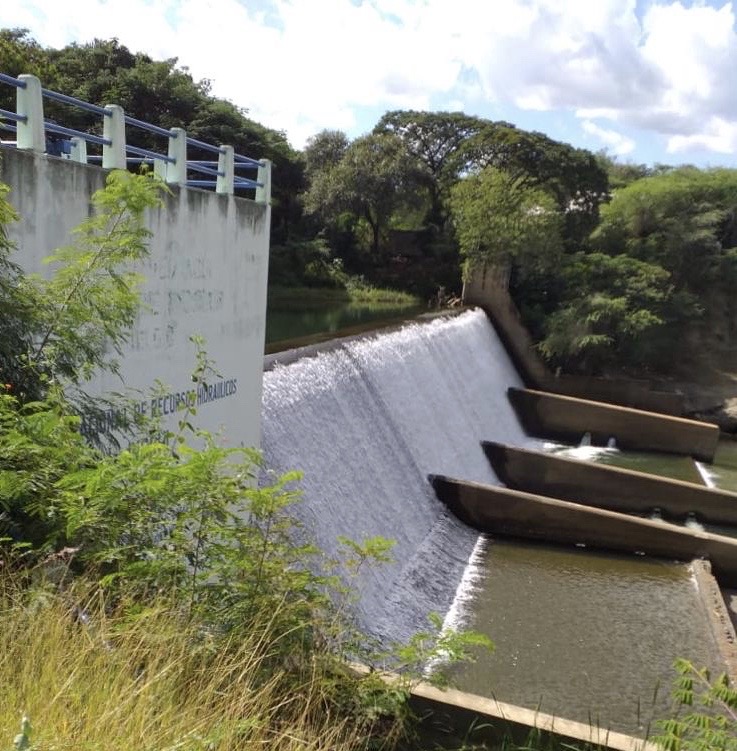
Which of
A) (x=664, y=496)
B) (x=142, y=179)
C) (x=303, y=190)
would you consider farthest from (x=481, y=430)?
(x=303, y=190)

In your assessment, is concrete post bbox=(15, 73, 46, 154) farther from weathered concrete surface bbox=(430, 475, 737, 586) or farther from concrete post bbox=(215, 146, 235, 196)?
weathered concrete surface bbox=(430, 475, 737, 586)

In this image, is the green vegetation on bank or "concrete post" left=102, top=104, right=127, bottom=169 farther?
the green vegetation on bank

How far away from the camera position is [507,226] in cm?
2448

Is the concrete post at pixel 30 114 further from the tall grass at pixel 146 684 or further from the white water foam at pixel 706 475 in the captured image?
the white water foam at pixel 706 475

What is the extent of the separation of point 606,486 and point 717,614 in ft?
15.7

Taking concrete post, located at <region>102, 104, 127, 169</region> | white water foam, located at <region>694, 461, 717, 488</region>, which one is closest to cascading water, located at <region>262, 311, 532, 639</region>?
concrete post, located at <region>102, 104, 127, 169</region>

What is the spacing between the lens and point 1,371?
3738mm

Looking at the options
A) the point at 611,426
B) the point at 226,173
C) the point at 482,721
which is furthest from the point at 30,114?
the point at 611,426

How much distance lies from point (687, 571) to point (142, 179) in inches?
380

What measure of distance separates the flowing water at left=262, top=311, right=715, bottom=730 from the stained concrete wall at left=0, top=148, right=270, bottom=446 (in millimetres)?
1761

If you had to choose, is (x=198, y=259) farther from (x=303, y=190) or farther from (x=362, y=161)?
(x=303, y=190)

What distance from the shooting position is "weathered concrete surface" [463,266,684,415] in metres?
20.8

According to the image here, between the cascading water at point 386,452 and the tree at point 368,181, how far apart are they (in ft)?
58.3

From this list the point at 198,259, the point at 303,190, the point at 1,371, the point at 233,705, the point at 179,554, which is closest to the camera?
the point at 233,705
